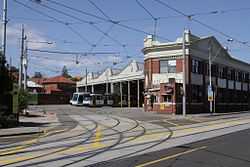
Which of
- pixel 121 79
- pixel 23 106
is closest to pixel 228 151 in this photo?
pixel 23 106

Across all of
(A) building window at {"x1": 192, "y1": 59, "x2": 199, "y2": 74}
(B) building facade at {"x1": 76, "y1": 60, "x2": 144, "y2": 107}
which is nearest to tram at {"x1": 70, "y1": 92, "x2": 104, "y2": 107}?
(B) building facade at {"x1": 76, "y1": 60, "x2": 144, "y2": 107}

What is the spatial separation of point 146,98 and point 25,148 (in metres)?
45.4

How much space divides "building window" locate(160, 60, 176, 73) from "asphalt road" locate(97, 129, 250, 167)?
4092cm

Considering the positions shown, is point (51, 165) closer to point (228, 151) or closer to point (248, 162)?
point (248, 162)

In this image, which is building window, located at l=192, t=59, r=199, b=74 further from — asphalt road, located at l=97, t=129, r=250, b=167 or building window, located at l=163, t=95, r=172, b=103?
asphalt road, located at l=97, t=129, r=250, b=167

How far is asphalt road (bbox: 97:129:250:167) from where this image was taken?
13289 millimetres

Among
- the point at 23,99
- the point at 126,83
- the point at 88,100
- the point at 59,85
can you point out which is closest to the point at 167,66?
the point at 23,99

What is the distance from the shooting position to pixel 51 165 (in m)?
12.8

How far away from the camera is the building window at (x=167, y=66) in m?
59.9

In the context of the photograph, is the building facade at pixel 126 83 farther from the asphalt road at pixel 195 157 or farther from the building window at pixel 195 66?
the asphalt road at pixel 195 157

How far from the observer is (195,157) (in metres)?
15.0

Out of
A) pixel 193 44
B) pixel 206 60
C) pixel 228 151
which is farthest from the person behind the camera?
pixel 206 60

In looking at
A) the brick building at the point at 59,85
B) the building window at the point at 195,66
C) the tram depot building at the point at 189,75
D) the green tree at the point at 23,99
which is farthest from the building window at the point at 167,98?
the brick building at the point at 59,85

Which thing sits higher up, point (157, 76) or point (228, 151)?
point (157, 76)
